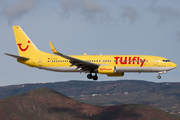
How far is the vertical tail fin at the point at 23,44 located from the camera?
286 feet

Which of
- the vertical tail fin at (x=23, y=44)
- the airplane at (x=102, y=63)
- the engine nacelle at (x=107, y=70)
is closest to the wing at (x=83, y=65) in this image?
the airplane at (x=102, y=63)

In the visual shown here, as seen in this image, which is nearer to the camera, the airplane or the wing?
the wing

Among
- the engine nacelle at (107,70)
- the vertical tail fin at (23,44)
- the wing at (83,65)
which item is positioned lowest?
the engine nacelle at (107,70)

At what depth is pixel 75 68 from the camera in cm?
8031

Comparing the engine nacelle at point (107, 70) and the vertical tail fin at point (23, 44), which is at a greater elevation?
the vertical tail fin at point (23, 44)

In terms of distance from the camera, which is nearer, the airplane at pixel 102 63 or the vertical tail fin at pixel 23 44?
the airplane at pixel 102 63

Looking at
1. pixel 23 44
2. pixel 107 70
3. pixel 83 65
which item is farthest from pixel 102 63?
pixel 23 44

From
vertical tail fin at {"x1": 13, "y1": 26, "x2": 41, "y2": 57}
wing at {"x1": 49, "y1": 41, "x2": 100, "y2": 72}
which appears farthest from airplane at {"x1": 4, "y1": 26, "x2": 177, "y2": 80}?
vertical tail fin at {"x1": 13, "y1": 26, "x2": 41, "y2": 57}

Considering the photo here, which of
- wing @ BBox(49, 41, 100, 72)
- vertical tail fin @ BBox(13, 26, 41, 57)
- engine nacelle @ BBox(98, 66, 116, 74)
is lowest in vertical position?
engine nacelle @ BBox(98, 66, 116, 74)

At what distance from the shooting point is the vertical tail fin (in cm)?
8706

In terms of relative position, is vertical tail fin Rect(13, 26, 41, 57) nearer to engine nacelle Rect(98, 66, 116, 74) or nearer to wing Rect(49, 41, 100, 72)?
wing Rect(49, 41, 100, 72)

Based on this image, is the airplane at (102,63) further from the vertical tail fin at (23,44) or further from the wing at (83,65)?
the vertical tail fin at (23,44)

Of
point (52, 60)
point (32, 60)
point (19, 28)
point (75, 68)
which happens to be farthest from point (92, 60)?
point (19, 28)

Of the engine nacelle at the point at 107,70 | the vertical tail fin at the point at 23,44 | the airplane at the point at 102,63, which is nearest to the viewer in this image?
the engine nacelle at the point at 107,70
